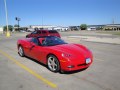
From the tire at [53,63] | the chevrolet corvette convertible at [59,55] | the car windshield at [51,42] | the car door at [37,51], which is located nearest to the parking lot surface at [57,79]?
the tire at [53,63]

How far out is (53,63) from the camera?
5.96 m

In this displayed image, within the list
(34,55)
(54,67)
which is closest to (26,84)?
(54,67)

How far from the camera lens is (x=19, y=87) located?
4.51 metres

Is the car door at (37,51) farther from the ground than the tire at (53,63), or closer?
farther from the ground

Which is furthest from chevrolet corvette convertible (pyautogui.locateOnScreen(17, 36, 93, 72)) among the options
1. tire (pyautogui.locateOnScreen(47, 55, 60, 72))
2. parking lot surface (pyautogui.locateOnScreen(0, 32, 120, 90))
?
parking lot surface (pyautogui.locateOnScreen(0, 32, 120, 90))

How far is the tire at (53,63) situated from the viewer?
5.76m

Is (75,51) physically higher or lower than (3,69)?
higher

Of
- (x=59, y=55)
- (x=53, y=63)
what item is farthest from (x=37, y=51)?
(x=59, y=55)

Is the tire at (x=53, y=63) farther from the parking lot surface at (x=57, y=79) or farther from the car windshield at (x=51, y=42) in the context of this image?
the car windshield at (x=51, y=42)

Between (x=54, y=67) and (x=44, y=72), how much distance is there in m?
0.43

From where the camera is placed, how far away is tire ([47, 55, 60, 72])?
576 centimetres

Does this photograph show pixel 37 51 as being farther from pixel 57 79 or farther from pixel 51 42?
pixel 57 79

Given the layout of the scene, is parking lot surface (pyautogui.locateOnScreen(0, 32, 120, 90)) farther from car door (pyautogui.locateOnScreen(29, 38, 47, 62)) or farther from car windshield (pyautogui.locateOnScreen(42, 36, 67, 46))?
car windshield (pyautogui.locateOnScreen(42, 36, 67, 46))

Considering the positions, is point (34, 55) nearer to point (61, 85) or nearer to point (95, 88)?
point (61, 85)
